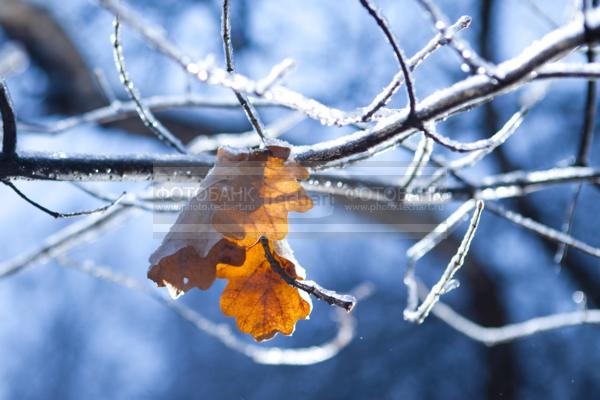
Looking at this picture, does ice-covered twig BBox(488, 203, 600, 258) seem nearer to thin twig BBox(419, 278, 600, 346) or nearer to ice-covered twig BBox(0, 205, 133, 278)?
thin twig BBox(419, 278, 600, 346)

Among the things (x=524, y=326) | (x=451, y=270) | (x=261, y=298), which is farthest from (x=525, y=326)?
(x=261, y=298)

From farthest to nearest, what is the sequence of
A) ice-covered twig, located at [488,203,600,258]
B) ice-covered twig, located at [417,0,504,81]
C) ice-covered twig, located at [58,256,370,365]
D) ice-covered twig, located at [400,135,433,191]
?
ice-covered twig, located at [58,256,370,365], ice-covered twig, located at [488,203,600,258], ice-covered twig, located at [400,135,433,191], ice-covered twig, located at [417,0,504,81]

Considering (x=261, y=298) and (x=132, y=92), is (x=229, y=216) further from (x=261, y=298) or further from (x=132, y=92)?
(x=132, y=92)

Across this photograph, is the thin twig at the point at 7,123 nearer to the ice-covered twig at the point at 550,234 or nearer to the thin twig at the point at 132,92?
the thin twig at the point at 132,92

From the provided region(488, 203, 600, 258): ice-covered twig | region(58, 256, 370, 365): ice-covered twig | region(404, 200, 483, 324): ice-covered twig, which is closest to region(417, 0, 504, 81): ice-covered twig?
region(404, 200, 483, 324): ice-covered twig

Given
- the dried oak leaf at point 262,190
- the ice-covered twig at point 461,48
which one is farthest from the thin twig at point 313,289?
the ice-covered twig at point 461,48

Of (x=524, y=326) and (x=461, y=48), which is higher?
(x=461, y=48)
